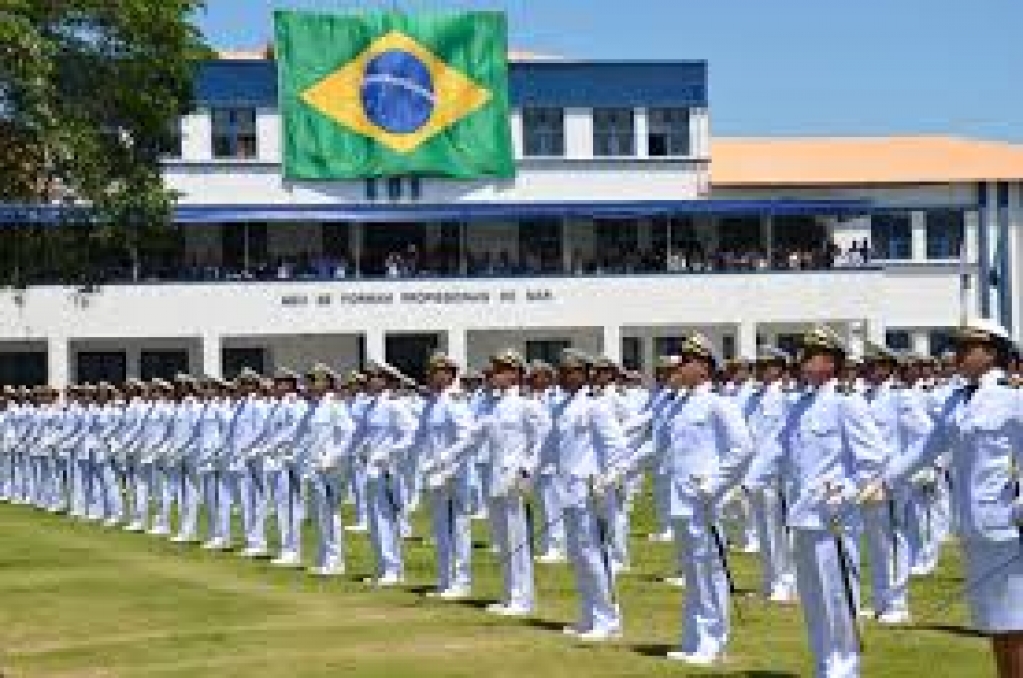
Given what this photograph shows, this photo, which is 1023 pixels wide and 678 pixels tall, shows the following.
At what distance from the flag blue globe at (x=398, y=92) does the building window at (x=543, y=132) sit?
4316 mm

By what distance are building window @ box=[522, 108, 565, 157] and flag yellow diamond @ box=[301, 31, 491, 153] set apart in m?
3.28

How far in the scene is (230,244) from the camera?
69000 millimetres

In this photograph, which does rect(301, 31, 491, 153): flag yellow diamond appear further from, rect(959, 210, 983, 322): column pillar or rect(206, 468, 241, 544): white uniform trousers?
rect(206, 468, 241, 544): white uniform trousers

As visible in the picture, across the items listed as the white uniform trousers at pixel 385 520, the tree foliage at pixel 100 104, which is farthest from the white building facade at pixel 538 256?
the white uniform trousers at pixel 385 520

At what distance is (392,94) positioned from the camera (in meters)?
70.2

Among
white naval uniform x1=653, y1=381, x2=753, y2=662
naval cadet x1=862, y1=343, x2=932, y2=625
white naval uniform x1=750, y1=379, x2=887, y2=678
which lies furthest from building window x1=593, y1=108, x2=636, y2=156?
white naval uniform x1=750, y1=379, x2=887, y2=678

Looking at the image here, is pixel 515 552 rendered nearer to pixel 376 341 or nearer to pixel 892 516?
pixel 892 516

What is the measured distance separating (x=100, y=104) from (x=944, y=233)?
47443 mm

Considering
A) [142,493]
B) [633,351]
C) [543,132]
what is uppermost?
[543,132]

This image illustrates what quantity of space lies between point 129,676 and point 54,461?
24289mm

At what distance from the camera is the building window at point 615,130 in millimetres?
74125

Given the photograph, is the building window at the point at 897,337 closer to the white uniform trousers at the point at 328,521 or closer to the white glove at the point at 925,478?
the white uniform trousers at the point at 328,521

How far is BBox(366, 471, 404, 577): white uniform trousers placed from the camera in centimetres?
2236

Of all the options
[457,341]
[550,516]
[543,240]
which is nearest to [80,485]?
[550,516]
